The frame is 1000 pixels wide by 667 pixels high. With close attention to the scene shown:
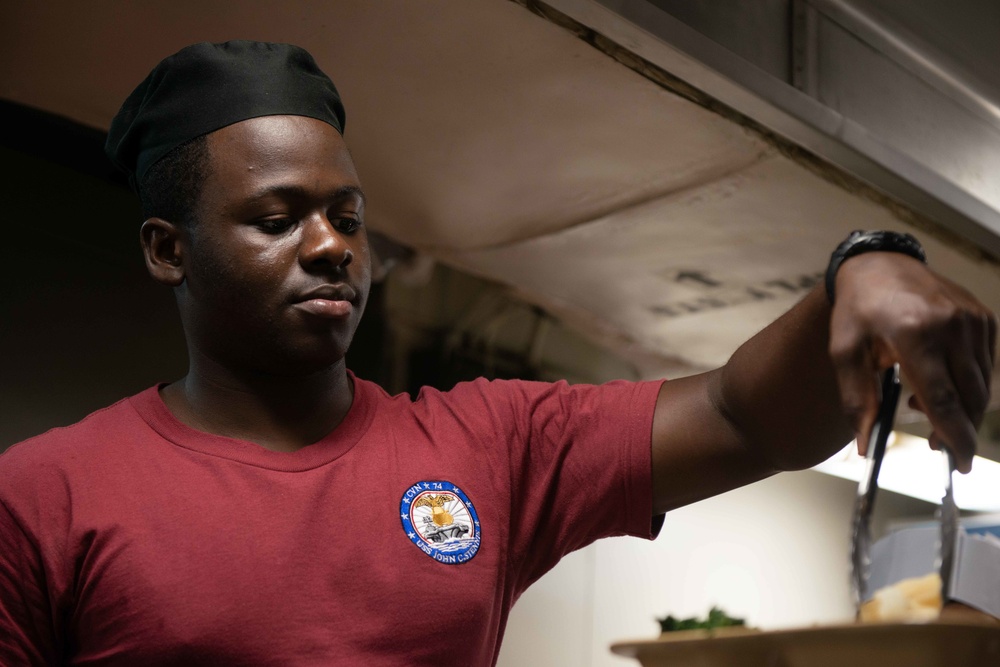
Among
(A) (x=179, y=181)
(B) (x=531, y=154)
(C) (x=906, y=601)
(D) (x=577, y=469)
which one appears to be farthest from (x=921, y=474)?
(C) (x=906, y=601)

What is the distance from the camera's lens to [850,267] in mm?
749

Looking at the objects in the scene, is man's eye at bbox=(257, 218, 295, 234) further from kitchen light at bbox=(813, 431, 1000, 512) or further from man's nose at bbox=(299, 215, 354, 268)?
kitchen light at bbox=(813, 431, 1000, 512)

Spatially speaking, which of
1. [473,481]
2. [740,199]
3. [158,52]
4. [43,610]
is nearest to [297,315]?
[473,481]

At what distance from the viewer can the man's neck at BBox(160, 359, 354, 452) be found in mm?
1058

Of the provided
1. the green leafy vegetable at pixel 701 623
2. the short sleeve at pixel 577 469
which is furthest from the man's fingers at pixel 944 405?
the green leafy vegetable at pixel 701 623

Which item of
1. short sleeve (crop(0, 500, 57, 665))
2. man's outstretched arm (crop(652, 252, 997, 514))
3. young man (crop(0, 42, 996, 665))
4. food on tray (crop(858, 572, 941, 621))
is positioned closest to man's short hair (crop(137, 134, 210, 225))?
young man (crop(0, 42, 996, 665))

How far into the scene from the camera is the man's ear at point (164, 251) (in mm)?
1118

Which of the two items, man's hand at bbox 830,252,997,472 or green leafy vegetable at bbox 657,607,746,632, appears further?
green leafy vegetable at bbox 657,607,746,632

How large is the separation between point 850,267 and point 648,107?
90 cm

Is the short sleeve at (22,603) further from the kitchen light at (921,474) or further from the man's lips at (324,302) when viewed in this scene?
the kitchen light at (921,474)

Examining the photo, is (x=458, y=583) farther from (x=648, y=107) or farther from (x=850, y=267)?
(x=648, y=107)

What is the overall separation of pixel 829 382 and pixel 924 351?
25cm

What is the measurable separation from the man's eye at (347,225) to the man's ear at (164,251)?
6.7 inches

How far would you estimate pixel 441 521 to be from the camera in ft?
3.25
